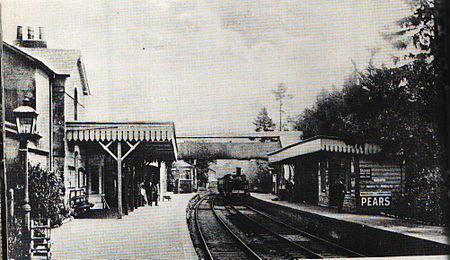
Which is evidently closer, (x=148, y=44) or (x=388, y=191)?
(x=148, y=44)

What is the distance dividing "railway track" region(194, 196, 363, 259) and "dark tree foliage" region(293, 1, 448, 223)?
0.75m

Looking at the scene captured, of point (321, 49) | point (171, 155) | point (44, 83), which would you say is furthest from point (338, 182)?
point (44, 83)

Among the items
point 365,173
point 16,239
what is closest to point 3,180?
point 16,239

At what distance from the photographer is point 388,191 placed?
362 centimetres

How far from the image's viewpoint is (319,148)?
11.8 feet

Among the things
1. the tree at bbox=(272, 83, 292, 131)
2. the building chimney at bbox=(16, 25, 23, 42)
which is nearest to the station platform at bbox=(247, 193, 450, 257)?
the tree at bbox=(272, 83, 292, 131)

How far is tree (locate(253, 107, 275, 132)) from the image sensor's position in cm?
345

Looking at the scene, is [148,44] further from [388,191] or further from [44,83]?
[388,191]

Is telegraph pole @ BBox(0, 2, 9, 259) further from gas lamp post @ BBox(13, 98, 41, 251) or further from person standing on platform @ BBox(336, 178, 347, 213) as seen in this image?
person standing on platform @ BBox(336, 178, 347, 213)

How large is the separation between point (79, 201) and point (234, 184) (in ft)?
4.14

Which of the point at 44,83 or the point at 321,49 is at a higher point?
the point at 321,49

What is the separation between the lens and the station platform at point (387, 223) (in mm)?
3580

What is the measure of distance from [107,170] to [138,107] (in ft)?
2.50

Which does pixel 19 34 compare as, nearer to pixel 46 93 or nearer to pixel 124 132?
pixel 46 93
